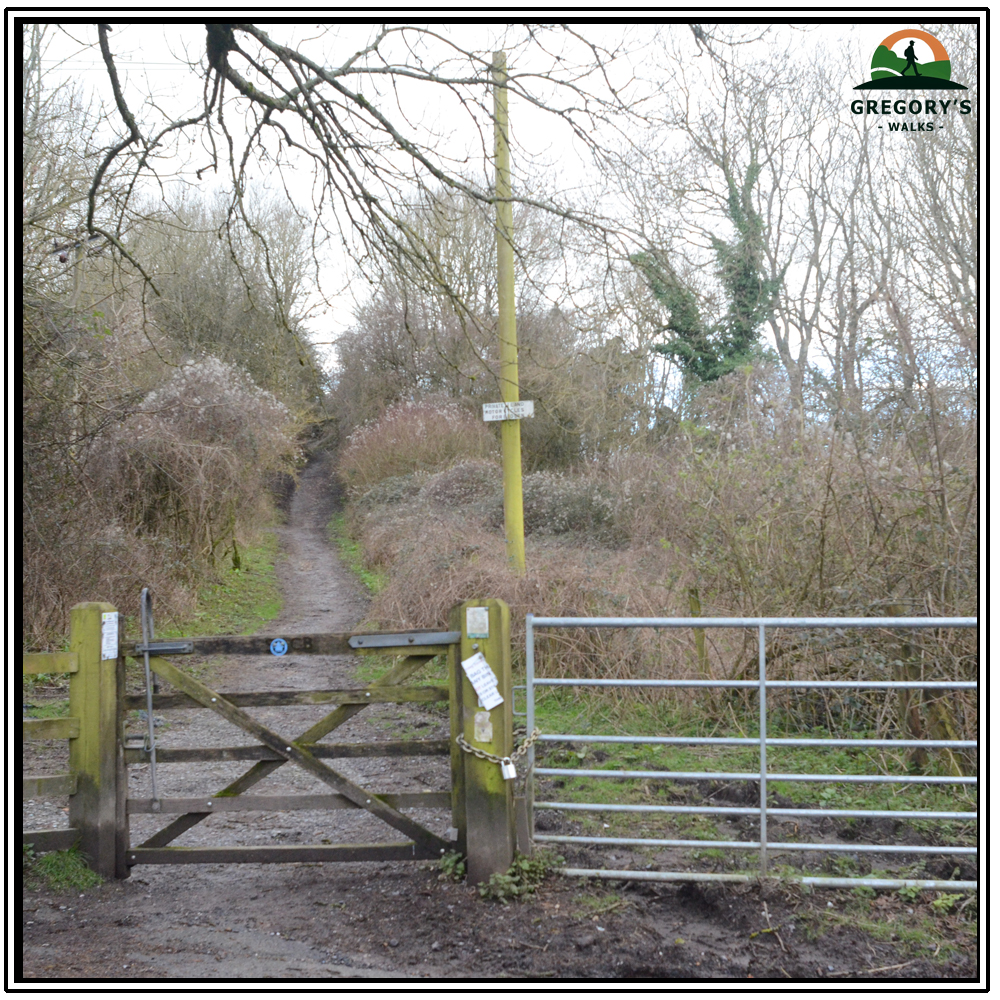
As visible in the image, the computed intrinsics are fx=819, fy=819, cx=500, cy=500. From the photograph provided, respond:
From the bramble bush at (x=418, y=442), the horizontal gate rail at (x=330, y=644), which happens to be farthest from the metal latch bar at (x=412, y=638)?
the bramble bush at (x=418, y=442)

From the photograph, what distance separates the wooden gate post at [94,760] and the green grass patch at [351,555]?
339 inches

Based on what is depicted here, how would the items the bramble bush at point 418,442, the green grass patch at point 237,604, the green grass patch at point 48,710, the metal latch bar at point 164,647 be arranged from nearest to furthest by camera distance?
1. the metal latch bar at point 164,647
2. the green grass patch at point 48,710
3. the green grass patch at point 237,604
4. the bramble bush at point 418,442

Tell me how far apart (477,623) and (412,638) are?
35cm

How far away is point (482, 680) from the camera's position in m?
4.16

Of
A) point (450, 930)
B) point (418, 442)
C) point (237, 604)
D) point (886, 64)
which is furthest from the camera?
point (418, 442)

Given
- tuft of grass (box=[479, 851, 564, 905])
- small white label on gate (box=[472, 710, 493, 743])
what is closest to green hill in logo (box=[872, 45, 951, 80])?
small white label on gate (box=[472, 710, 493, 743])

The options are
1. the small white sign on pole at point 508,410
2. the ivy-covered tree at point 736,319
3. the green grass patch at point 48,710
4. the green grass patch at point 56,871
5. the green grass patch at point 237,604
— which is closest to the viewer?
the green grass patch at point 56,871

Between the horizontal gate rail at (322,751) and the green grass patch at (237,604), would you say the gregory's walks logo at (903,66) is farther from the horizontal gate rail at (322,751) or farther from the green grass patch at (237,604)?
the green grass patch at (237,604)

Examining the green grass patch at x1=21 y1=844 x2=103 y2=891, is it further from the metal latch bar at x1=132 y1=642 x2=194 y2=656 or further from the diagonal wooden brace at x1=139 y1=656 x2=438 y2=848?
the metal latch bar at x1=132 y1=642 x2=194 y2=656

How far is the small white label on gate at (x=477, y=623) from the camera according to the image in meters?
4.22

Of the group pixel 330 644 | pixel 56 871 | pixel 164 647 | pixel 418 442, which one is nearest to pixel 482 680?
pixel 330 644

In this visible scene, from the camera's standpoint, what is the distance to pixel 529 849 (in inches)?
169

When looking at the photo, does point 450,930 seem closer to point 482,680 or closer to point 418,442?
point 482,680

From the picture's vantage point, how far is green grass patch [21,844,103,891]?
13.7ft
